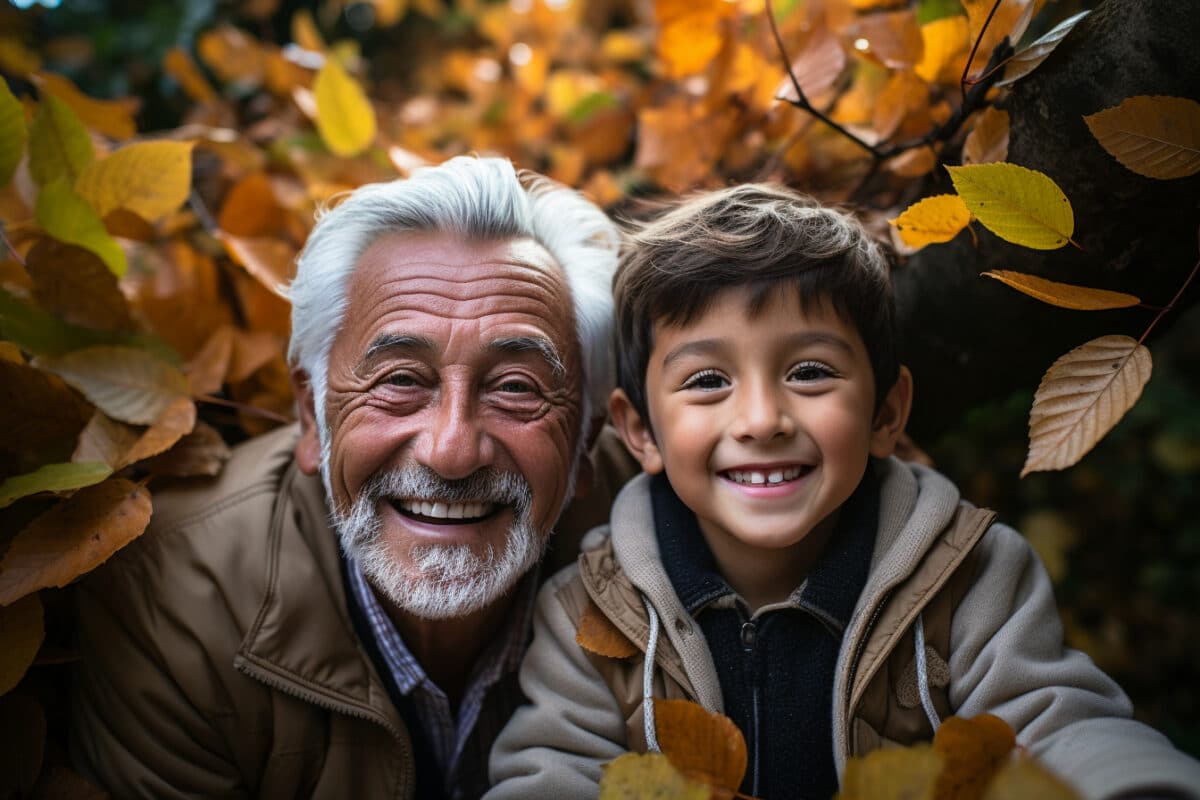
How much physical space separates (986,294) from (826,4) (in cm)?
94

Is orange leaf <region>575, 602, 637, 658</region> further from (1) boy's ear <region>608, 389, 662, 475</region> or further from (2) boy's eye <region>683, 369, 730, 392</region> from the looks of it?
(2) boy's eye <region>683, 369, 730, 392</region>

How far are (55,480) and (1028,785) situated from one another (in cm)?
183

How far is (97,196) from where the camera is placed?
2254mm

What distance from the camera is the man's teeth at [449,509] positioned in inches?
79.6

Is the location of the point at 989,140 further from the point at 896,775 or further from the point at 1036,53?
the point at 896,775

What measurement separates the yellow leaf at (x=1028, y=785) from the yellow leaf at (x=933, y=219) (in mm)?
1024

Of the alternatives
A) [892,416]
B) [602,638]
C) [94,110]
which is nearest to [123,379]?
[94,110]

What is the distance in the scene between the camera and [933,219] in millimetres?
1715

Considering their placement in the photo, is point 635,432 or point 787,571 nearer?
point 787,571

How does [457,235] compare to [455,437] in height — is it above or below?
above

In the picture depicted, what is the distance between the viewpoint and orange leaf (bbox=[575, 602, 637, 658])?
1.88 meters

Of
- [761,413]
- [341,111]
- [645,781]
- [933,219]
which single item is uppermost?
[933,219]

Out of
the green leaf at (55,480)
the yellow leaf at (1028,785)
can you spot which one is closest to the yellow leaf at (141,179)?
the green leaf at (55,480)

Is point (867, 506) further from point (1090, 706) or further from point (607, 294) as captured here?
point (607, 294)
